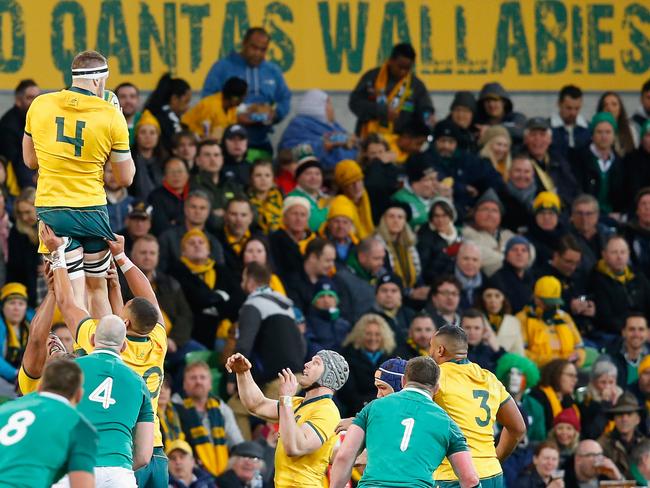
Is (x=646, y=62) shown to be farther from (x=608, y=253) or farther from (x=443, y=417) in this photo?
(x=443, y=417)

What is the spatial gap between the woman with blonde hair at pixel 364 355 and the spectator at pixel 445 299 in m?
1.21

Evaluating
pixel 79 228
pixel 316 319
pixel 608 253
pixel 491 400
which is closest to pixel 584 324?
pixel 608 253

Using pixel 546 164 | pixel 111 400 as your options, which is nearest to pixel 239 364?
pixel 111 400

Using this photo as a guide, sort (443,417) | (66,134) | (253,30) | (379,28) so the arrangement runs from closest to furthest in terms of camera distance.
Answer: (443,417)
(66,134)
(253,30)
(379,28)

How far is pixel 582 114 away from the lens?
23.9m

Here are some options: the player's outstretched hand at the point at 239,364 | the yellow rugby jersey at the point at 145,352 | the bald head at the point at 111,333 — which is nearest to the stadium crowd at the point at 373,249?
the yellow rugby jersey at the point at 145,352

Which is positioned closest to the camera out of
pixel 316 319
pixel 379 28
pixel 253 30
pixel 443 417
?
pixel 443 417

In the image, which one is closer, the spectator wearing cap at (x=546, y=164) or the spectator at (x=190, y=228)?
the spectator at (x=190, y=228)

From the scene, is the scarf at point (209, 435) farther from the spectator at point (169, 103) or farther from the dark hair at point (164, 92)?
the dark hair at point (164, 92)

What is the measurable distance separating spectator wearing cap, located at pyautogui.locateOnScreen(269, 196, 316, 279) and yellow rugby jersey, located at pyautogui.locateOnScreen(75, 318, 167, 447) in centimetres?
590

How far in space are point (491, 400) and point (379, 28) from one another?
10.7 meters

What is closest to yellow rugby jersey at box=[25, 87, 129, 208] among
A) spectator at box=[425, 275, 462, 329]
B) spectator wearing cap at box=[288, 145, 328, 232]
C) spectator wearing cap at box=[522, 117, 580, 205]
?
spectator at box=[425, 275, 462, 329]

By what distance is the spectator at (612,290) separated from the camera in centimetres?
2062

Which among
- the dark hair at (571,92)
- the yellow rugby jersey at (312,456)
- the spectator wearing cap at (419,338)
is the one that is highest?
the dark hair at (571,92)
